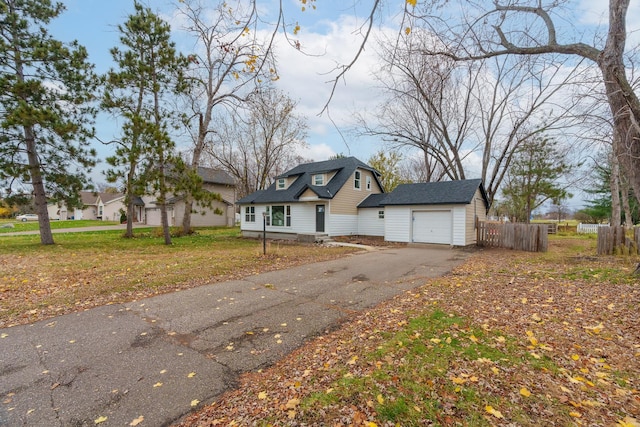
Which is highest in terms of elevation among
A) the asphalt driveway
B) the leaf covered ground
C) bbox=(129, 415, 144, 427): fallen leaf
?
the leaf covered ground

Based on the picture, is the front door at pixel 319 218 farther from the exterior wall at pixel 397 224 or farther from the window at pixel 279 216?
the exterior wall at pixel 397 224

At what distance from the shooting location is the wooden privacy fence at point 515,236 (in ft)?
44.5

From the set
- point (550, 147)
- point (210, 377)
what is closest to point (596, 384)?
point (210, 377)

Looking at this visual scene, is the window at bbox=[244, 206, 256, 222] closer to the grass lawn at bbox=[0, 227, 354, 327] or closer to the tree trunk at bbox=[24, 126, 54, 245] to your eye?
the grass lawn at bbox=[0, 227, 354, 327]

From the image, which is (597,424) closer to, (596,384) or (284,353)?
(596,384)

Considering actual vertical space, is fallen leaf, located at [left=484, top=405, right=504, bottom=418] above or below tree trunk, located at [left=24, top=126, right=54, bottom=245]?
below

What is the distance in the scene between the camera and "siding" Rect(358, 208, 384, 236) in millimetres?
19538

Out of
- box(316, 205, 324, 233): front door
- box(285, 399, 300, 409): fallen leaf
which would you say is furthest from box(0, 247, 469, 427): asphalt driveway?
box(316, 205, 324, 233): front door

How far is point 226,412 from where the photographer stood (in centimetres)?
266

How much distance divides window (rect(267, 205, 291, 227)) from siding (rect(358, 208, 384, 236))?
5021 mm

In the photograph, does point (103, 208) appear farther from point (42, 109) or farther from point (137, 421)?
point (137, 421)

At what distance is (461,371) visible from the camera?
3.06 m

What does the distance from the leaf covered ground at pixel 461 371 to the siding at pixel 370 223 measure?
46.3 feet

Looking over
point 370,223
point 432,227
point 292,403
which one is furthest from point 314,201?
point 292,403
